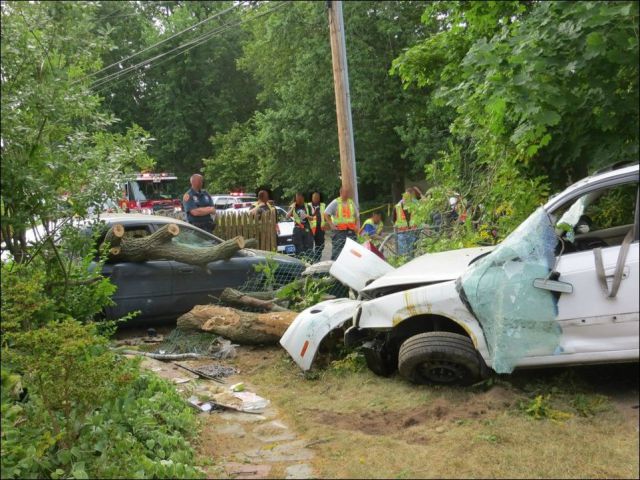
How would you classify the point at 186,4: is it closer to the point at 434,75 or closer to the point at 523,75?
the point at 434,75

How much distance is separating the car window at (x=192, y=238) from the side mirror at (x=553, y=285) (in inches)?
213

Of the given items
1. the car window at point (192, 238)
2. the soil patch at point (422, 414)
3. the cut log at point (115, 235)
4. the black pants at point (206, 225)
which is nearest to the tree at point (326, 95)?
the black pants at point (206, 225)

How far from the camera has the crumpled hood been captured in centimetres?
547

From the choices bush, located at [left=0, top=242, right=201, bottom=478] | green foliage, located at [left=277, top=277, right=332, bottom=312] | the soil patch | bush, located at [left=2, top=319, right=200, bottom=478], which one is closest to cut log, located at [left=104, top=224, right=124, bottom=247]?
green foliage, located at [left=277, top=277, right=332, bottom=312]

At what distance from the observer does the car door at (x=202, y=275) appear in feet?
28.8

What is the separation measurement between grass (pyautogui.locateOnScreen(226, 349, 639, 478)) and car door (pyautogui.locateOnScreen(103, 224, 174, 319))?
3.15 m

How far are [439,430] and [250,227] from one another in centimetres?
1085

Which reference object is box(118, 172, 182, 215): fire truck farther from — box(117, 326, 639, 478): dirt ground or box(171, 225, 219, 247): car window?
box(117, 326, 639, 478): dirt ground

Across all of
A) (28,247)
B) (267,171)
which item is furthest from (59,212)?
(267,171)

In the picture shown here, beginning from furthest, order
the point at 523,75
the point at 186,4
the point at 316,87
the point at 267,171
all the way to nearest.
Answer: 1. the point at 186,4
2. the point at 267,171
3. the point at 316,87
4. the point at 523,75

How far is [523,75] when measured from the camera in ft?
17.4

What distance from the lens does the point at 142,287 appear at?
8.43 metres

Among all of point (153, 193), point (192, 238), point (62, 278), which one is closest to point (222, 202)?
point (153, 193)

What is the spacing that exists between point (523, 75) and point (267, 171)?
25152mm
